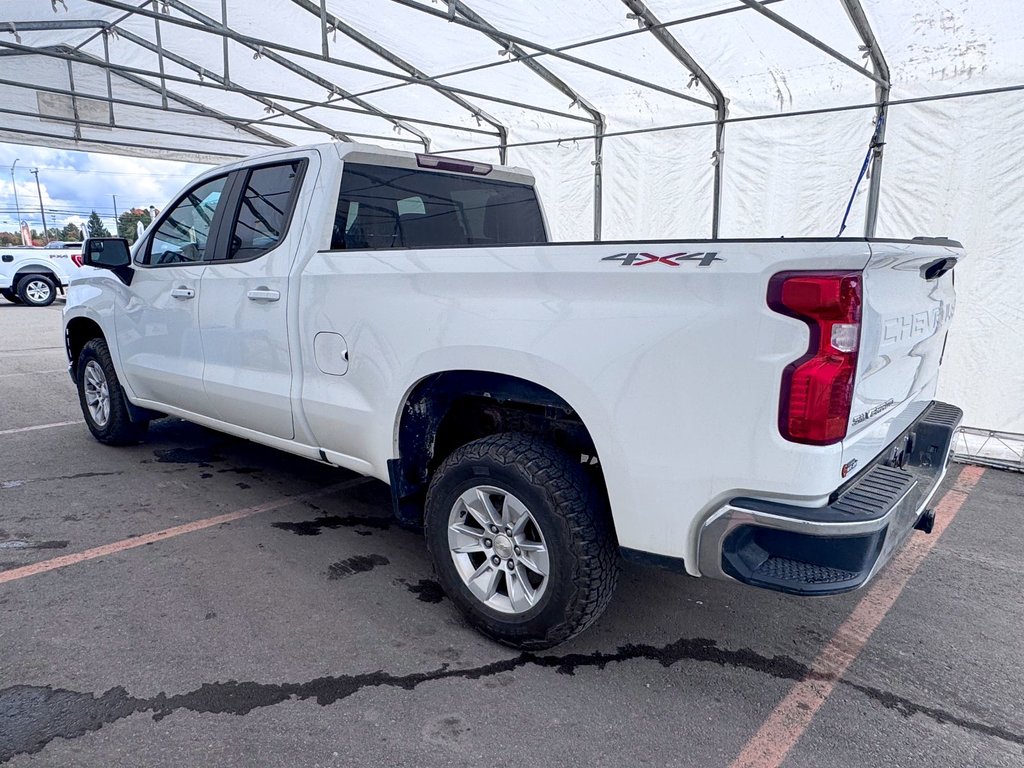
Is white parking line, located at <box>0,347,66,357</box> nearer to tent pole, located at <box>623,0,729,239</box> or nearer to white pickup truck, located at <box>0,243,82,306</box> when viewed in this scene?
white pickup truck, located at <box>0,243,82,306</box>

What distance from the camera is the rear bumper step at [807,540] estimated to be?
2029 millimetres

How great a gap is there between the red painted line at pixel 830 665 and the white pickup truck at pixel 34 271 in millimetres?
18064

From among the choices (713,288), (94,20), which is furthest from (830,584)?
(94,20)

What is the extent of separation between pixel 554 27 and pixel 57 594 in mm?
7297

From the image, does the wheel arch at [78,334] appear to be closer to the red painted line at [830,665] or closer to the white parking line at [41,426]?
the white parking line at [41,426]

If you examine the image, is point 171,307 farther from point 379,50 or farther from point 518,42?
point 379,50

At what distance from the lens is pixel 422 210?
373 centimetres

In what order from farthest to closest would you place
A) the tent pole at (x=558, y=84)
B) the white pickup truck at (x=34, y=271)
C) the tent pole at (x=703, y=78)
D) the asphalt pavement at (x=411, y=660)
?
the white pickup truck at (x=34, y=271), the tent pole at (x=558, y=84), the tent pole at (x=703, y=78), the asphalt pavement at (x=411, y=660)

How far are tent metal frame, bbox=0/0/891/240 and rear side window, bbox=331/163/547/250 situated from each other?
232 centimetres

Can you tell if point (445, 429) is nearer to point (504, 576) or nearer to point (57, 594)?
point (504, 576)

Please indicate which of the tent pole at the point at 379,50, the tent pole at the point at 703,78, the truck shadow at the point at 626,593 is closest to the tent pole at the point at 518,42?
the tent pole at the point at 703,78

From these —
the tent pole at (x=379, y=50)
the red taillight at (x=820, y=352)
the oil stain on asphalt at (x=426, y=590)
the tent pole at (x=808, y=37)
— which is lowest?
the oil stain on asphalt at (x=426, y=590)

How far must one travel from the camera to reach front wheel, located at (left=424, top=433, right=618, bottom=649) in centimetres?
247

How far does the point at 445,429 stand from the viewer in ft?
10.7
